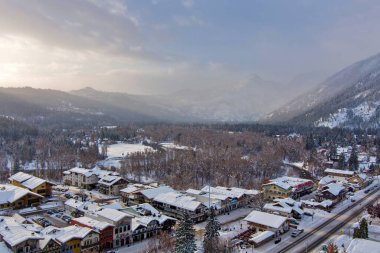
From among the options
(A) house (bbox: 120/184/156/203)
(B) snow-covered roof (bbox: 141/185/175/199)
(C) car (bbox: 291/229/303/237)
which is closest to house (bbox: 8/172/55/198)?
(A) house (bbox: 120/184/156/203)

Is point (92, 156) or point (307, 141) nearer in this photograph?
point (92, 156)

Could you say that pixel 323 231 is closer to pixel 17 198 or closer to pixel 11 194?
pixel 17 198

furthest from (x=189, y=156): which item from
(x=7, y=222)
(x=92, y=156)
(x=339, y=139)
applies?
(x=339, y=139)

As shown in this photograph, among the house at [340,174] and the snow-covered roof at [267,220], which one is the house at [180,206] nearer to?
the snow-covered roof at [267,220]

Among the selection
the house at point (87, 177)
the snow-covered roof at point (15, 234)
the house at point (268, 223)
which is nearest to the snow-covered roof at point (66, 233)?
the snow-covered roof at point (15, 234)

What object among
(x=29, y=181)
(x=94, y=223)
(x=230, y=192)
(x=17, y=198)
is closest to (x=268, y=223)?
(x=230, y=192)

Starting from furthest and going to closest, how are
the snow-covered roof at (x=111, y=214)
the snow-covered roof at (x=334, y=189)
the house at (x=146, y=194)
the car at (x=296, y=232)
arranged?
1. the snow-covered roof at (x=334, y=189)
2. the house at (x=146, y=194)
3. the car at (x=296, y=232)
4. the snow-covered roof at (x=111, y=214)

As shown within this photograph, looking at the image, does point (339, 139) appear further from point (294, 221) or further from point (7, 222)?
point (7, 222)
